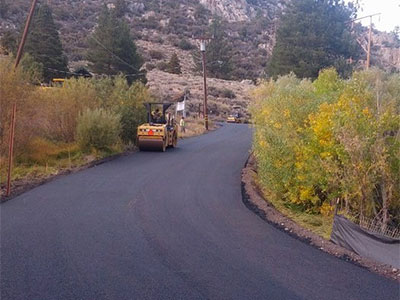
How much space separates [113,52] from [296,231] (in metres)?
45.8

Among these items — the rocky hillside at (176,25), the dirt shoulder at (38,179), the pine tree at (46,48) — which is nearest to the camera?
the dirt shoulder at (38,179)

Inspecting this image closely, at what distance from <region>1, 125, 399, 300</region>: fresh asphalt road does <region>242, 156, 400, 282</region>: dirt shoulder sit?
28 cm

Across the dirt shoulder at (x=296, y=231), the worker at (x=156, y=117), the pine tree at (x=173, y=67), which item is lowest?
the dirt shoulder at (x=296, y=231)

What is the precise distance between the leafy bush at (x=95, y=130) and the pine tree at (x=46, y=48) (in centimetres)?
2790

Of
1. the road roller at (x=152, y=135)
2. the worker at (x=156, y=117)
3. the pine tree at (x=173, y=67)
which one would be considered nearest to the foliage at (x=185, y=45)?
the pine tree at (x=173, y=67)

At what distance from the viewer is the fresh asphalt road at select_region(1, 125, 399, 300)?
23.7 feet

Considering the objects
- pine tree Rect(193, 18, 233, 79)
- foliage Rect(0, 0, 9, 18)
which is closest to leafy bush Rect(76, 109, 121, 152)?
pine tree Rect(193, 18, 233, 79)

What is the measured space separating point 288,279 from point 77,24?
97045 mm

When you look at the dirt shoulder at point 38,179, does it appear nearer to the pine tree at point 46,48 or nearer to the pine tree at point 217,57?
the pine tree at point 46,48

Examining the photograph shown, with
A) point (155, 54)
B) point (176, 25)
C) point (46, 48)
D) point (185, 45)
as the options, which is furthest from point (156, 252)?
point (176, 25)

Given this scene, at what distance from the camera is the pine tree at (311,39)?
1714 inches

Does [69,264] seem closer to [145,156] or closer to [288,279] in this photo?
[288,279]

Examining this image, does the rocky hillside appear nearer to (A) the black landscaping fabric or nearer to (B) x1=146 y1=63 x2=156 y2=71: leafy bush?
(B) x1=146 y1=63 x2=156 y2=71: leafy bush

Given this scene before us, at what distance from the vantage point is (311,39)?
44.0 metres
